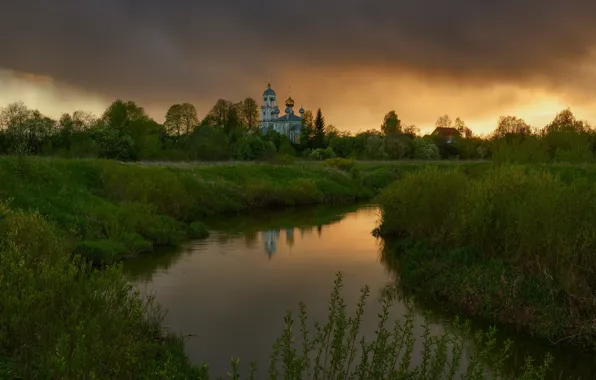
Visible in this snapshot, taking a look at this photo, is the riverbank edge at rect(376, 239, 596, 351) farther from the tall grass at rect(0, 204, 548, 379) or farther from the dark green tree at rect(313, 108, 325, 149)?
the dark green tree at rect(313, 108, 325, 149)

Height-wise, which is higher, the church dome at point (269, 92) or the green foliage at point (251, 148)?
the church dome at point (269, 92)

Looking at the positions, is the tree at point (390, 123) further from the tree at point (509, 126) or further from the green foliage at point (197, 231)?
the green foliage at point (197, 231)

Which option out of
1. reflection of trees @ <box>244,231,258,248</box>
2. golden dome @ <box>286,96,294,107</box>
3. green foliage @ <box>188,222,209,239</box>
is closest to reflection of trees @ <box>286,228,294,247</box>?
reflection of trees @ <box>244,231,258,248</box>

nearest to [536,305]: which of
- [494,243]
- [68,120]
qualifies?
[494,243]

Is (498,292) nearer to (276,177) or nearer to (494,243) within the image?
(494,243)

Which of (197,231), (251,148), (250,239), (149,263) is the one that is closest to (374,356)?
(149,263)

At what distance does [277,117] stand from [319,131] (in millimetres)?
57662

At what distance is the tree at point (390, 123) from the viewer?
139000 mm

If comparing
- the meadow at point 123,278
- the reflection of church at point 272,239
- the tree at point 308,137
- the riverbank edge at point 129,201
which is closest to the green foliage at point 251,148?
the meadow at point 123,278

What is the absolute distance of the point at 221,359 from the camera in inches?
502

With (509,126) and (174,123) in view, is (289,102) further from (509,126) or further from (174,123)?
(509,126)

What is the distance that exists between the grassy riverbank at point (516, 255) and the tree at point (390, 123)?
118308 millimetres

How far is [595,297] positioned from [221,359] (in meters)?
9.49

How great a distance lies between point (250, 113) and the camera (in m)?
139
